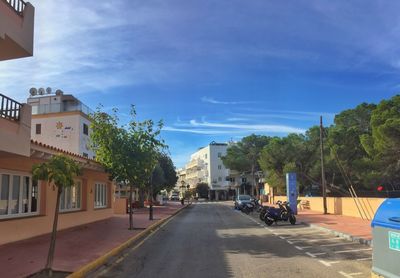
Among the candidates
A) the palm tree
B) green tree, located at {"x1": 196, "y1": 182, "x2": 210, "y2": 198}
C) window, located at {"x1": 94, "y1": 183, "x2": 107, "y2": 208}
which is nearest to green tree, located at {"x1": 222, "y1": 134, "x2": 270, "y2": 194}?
green tree, located at {"x1": 196, "y1": 182, "x2": 210, "y2": 198}

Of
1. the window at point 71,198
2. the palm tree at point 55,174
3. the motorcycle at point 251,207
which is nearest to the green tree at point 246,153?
the motorcycle at point 251,207

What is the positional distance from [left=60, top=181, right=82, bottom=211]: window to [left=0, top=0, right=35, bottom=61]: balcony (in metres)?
8.71

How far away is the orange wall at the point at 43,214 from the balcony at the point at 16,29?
3.32 meters

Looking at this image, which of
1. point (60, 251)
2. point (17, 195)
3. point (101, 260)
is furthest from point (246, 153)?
point (101, 260)

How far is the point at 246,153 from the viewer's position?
323ft

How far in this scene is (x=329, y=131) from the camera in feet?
141

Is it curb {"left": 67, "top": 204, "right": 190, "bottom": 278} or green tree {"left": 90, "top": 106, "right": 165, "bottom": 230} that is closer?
curb {"left": 67, "top": 204, "right": 190, "bottom": 278}

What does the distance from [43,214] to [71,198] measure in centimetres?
463

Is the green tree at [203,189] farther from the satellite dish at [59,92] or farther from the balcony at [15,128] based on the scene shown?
the balcony at [15,128]

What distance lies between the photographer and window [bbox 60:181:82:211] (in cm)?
2214

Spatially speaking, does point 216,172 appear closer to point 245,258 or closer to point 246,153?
point 246,153

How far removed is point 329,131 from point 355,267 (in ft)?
109

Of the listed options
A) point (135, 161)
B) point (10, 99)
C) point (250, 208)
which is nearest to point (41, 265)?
point (10, 99)

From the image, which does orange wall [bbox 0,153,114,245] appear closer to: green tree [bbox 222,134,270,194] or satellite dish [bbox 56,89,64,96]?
satellite dish [bbox 56,89,64,96]
